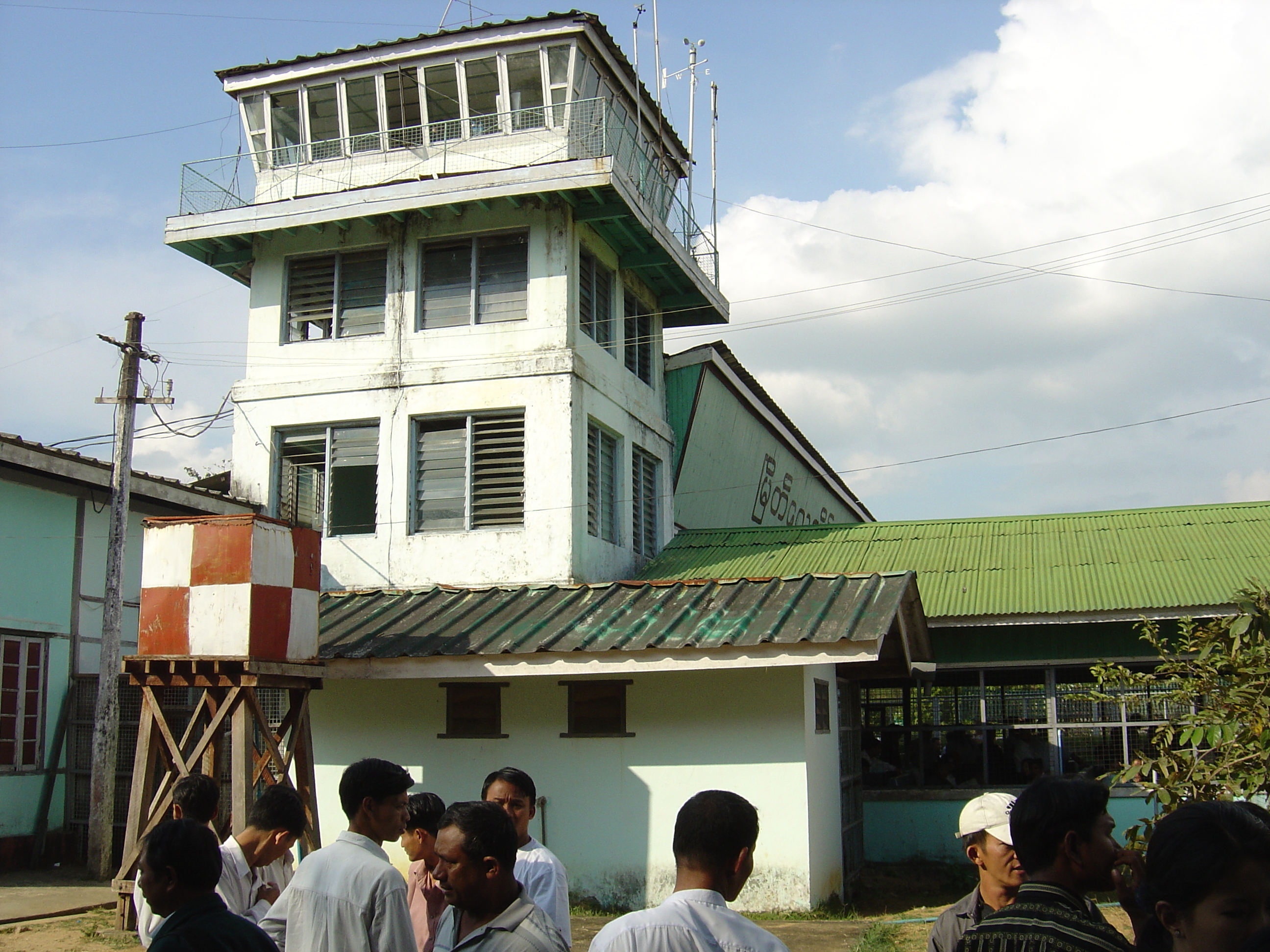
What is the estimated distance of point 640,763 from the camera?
12547 mm

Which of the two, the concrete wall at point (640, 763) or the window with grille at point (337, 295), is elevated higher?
the window with grille at point (337, 295)

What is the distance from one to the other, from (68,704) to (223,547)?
18.7ft

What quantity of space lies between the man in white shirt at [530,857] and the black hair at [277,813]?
889mm

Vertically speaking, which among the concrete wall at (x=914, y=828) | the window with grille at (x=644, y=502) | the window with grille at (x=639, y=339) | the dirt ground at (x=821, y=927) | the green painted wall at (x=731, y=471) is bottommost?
the dirt ground at (x=821, y=927)

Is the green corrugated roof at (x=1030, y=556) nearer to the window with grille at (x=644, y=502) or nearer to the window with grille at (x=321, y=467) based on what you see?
the window with grille at (x=644, y=502)

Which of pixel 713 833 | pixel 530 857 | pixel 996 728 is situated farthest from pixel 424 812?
pixel 996 728

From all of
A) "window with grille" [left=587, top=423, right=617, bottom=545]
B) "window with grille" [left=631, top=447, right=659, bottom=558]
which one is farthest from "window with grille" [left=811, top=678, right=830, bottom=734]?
"window with grille" [left=631, top=447, right=659, bottom=558]

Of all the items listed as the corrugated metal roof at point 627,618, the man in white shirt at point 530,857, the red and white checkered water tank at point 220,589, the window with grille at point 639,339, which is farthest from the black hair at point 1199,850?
the window with grille at point 639,339

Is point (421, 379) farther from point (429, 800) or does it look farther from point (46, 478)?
point (429, 800)

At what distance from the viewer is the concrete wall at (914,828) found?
15078mm

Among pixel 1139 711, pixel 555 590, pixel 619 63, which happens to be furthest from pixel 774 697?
pixel 619 63

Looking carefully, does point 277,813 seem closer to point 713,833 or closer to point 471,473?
point 713,833

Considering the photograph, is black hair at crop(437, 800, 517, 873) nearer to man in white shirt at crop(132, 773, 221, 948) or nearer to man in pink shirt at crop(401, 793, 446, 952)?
man in pink shirt at crop(401, 793, 446, 952)

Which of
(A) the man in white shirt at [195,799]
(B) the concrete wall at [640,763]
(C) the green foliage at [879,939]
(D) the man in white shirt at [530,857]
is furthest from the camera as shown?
(B) the concrete wall at [640,763]
